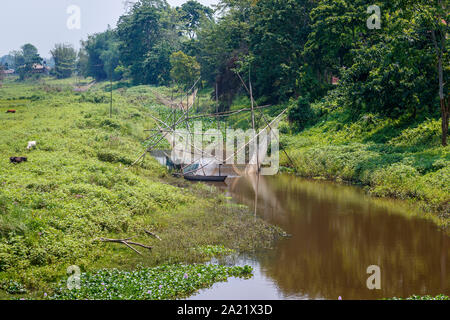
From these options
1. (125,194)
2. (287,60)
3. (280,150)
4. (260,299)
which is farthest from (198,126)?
(260,299)

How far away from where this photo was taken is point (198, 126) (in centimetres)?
3064

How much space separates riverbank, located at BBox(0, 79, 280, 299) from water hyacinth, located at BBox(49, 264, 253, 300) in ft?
0.57

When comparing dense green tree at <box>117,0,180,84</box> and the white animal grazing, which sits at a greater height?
dense green tree at <box>117,0,180,84</box>

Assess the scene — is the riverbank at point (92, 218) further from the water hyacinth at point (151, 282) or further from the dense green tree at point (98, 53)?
the dense green tree at point (98, 53)

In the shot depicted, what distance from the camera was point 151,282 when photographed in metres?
7.86

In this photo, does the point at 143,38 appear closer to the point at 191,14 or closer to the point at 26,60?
the point at 191,14

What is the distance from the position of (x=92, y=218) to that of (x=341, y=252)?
5.68 meters

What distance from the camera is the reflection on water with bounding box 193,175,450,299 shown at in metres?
8.32

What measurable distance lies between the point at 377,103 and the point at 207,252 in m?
12.3

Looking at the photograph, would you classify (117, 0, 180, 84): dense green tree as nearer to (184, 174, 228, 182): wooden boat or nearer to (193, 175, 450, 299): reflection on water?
(184, 174, 228, 182): wooden boat

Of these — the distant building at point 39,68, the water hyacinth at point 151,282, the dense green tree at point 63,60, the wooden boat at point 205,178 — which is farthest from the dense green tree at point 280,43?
the distant building at point 39,68

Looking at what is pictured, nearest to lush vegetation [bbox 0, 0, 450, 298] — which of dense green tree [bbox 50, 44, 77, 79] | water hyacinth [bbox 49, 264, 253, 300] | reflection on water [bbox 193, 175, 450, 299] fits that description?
water hyacinth [bbox 49, 264, 253, 300]

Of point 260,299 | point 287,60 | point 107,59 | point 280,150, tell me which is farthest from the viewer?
point 107,59

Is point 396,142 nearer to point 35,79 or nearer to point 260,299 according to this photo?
point 260,299
